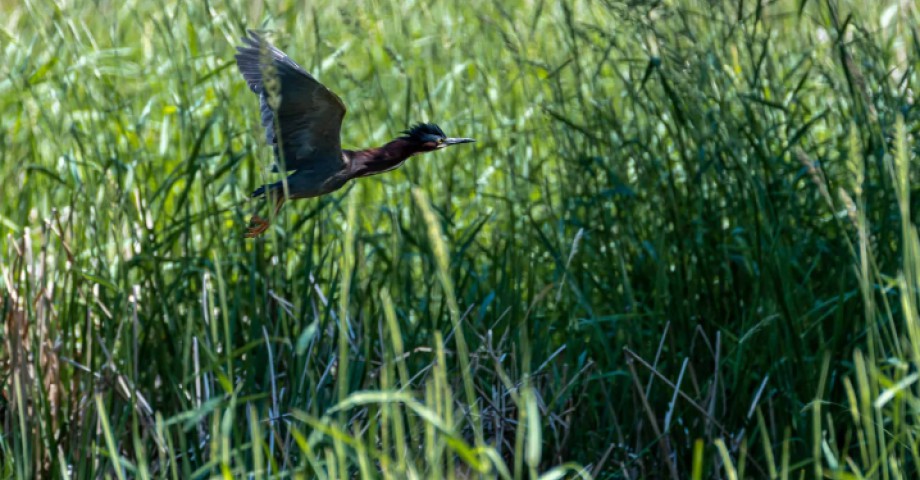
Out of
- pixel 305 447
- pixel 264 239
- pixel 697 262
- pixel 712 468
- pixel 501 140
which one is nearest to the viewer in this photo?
pixel 305 447

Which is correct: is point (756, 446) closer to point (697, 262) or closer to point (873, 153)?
point (697, 262)

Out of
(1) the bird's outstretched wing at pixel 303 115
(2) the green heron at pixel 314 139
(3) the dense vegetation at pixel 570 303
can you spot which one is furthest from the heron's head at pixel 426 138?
(3) the dense vegetation at pixel 570 303

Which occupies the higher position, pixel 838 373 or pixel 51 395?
pixel 51 395

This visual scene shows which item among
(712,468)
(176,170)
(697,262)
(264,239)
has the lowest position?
(712,468)

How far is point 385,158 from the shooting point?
279cm

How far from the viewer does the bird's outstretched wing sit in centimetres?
282

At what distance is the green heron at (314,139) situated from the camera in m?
2.78

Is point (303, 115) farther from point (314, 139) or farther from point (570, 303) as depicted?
point (570, 303)

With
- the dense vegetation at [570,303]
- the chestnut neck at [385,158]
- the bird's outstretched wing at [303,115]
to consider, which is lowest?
the dense vegetation at [570,303]

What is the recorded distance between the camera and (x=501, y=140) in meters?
4.22

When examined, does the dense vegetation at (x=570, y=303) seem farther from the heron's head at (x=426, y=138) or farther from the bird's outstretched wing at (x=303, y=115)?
the heron's head at (x=426, y=138)

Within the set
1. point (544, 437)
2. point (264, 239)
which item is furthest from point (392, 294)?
point (544, 437)

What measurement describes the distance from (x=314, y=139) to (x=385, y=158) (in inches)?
7.7

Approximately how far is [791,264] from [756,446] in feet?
1.66
